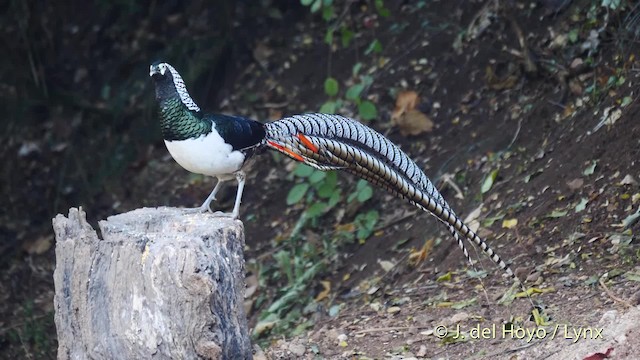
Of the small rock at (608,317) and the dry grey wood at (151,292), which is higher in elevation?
the dry grey wood at (151,292)

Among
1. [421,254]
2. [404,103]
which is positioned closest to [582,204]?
[421,254]

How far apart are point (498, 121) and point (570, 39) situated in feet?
2.58

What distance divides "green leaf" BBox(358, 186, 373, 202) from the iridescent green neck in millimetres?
2383

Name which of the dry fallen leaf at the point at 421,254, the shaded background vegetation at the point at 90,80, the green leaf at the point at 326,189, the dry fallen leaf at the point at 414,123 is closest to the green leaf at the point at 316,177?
the green leaf at the point at 326,189

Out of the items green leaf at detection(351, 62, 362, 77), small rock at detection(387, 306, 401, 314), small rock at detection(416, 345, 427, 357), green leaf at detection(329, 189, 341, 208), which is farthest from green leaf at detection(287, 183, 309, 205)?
small rock at detection(416, 345, 427, 357)

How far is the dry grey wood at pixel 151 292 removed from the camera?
407 centimetres

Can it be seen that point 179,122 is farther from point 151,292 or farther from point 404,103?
point 404,103

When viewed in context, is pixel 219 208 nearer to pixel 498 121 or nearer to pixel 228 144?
pixel 498 121

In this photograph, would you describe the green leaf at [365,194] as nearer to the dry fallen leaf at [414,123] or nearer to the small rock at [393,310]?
the dry fallen leaf at [414,123]

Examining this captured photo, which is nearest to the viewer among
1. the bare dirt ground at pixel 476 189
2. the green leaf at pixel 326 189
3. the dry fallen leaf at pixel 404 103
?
the bare dirt ground at pixel 476 189

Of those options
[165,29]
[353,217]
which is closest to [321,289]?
[353,217]

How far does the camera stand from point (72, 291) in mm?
4426

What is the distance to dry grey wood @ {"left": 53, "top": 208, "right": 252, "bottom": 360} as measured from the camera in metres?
4.07

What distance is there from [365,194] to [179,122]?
2506 millimetres
